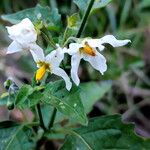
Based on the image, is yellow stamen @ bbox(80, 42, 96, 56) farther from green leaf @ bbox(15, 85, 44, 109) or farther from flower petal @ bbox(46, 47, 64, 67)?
green leaf @ bbox(15, 85, 44, 109)

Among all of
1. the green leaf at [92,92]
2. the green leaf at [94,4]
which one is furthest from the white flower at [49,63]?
the green leaf at [92,92]

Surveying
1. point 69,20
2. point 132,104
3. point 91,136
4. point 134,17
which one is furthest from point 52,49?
point 134,17

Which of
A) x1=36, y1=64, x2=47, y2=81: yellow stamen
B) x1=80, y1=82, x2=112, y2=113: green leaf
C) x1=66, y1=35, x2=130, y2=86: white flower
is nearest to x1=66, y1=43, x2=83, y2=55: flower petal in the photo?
x1=66, y1=35, x2=130, y2=86: white flower

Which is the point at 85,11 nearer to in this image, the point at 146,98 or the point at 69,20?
the point at 69,20

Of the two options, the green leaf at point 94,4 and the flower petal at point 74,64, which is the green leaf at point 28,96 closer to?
the flower petal at point 74,64

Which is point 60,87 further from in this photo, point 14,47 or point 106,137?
point 106,137

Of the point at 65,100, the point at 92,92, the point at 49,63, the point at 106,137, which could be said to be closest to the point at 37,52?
the point at 49,63
